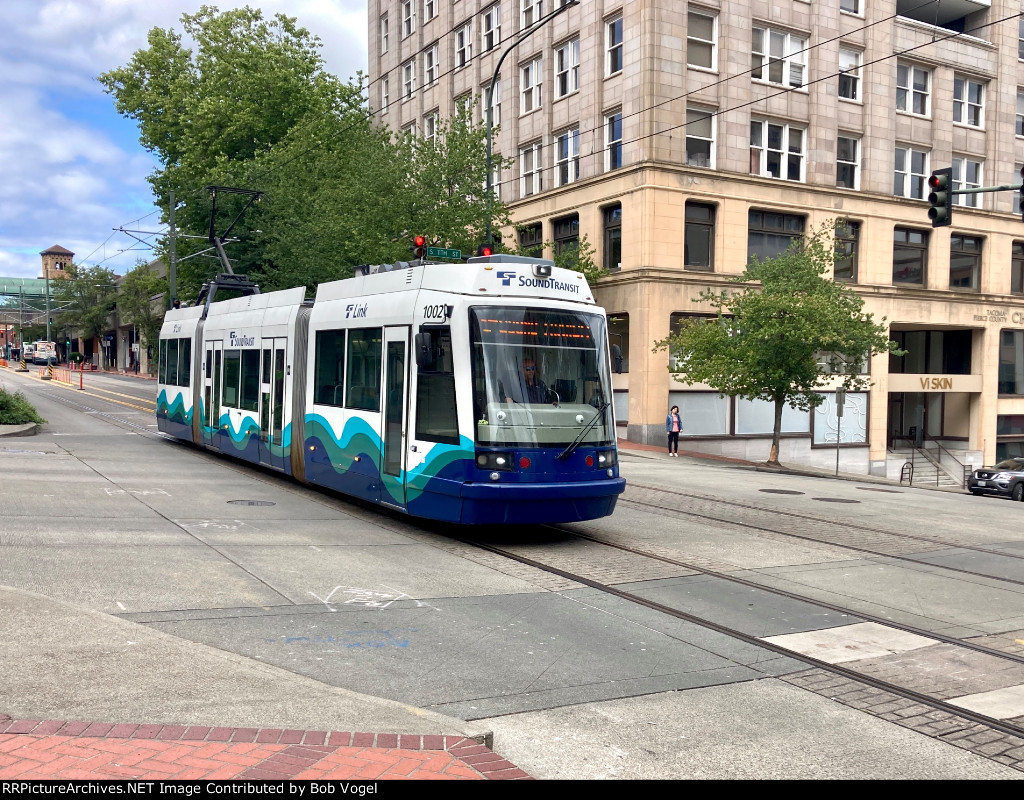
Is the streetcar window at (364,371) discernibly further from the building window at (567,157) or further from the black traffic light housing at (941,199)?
the building window at (567,157)

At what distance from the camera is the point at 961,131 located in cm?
3962

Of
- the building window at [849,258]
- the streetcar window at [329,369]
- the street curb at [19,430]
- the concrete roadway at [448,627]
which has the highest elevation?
the building window at [849,258]

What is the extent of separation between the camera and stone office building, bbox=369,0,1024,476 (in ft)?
107

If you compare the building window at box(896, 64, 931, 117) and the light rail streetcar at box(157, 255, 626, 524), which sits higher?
the building window at box(896, 64, 931, 117)

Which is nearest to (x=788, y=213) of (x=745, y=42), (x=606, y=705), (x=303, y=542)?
(x=745, y=42)

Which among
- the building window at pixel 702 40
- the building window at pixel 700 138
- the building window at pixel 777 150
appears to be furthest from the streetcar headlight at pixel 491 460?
the building window at pixel 777 150

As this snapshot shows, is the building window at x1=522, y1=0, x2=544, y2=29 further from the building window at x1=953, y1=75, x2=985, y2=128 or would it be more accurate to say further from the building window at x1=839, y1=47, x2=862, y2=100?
the building window at x1=953, y1=75, x2=985, y2=128

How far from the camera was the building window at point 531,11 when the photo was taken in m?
36.8

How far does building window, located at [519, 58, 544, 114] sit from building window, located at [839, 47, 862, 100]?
11.4 m

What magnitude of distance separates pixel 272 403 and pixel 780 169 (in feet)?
81.0

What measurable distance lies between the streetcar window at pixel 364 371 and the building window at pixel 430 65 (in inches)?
1353

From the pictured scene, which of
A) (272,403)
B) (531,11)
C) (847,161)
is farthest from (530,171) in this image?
(272,403)

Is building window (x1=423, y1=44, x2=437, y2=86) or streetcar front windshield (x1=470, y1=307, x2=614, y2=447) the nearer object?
streetcar front windshield (x1=470, y1=307, x2=614, y2=447)

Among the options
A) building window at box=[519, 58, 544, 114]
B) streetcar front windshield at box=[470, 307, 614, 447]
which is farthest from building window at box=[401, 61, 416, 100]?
streetcar front windshield at box=[470, 307, 614, 447]
